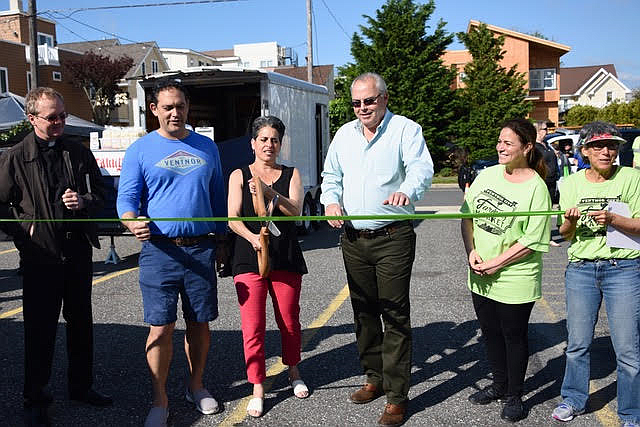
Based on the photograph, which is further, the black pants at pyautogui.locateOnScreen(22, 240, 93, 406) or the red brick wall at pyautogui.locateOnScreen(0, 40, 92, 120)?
the red brick wall at pyautogui.locateOnScreen(0, 40, 92, 120)

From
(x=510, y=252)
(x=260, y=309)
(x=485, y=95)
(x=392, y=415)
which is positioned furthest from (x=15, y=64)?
(x=510, y=252)

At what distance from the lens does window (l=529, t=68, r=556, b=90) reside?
1601 inches

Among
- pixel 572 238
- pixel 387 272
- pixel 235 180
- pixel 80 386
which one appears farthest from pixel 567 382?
pixel 80 386

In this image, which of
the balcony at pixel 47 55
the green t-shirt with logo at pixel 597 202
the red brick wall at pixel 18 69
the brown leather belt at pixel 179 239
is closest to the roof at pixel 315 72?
the balcony at pixel 47 55

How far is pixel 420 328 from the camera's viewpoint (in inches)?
226

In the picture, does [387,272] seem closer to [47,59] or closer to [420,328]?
[420,328]

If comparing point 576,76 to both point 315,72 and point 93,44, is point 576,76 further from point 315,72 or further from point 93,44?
point 93,44

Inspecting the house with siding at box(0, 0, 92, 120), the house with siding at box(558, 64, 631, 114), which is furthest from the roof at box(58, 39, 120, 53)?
the house with siding at box(558, 64, 631, 114)

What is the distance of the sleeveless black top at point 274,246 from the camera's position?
156 inches

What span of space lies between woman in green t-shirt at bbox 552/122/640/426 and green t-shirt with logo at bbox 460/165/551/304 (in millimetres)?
145

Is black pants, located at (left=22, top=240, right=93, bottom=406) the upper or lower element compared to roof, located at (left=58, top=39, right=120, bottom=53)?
lower

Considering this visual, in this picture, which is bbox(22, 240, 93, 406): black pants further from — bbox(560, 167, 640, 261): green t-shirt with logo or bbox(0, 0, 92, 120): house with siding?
bbox(0, 0, 92, 120): house with siding

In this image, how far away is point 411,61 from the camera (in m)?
29.7

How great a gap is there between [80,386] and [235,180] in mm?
1736
